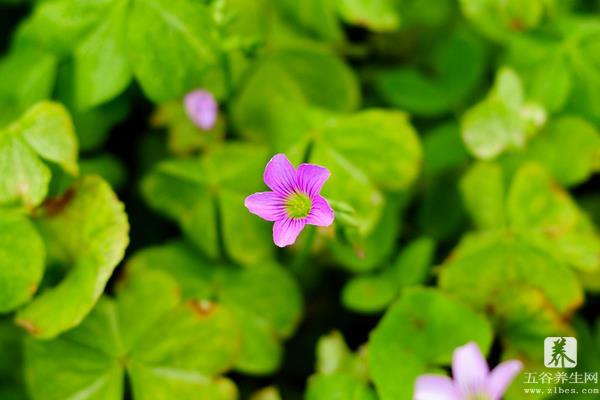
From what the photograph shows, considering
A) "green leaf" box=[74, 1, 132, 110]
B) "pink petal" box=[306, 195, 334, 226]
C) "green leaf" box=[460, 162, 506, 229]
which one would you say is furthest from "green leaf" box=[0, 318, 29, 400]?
"green leaf" box=[460, 162, 506, 229]

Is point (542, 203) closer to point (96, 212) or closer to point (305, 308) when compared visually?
point (305, 308)

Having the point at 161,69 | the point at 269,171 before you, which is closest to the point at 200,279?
the point at 161,69

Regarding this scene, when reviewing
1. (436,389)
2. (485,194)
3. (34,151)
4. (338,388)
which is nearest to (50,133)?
(34,151)

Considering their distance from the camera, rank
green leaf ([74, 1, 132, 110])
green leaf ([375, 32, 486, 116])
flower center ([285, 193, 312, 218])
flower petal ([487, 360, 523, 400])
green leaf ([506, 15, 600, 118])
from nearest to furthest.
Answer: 1. flower petal ([487, 360, 523, 400])
2. flower center ([285, 193, 312, 218])
3. green leaf ([74, 1, 132, 110])
4. green leaf ([506, 15, 600, 118])
5. green leaf ([375, 32, 486, 116])

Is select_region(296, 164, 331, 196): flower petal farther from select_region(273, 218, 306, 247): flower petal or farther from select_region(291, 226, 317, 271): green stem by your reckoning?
select_region(291, 226, 317, 271): green stem

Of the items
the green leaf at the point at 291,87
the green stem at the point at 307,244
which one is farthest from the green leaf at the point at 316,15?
the green stem at the point at 307,244

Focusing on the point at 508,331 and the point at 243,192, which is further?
the point at 243,192

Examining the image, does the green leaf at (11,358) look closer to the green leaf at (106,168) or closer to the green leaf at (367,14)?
the green leaf at (106,168)

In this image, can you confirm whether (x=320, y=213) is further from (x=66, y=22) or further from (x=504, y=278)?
(x=66, y=22)

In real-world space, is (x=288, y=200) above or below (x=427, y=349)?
above
